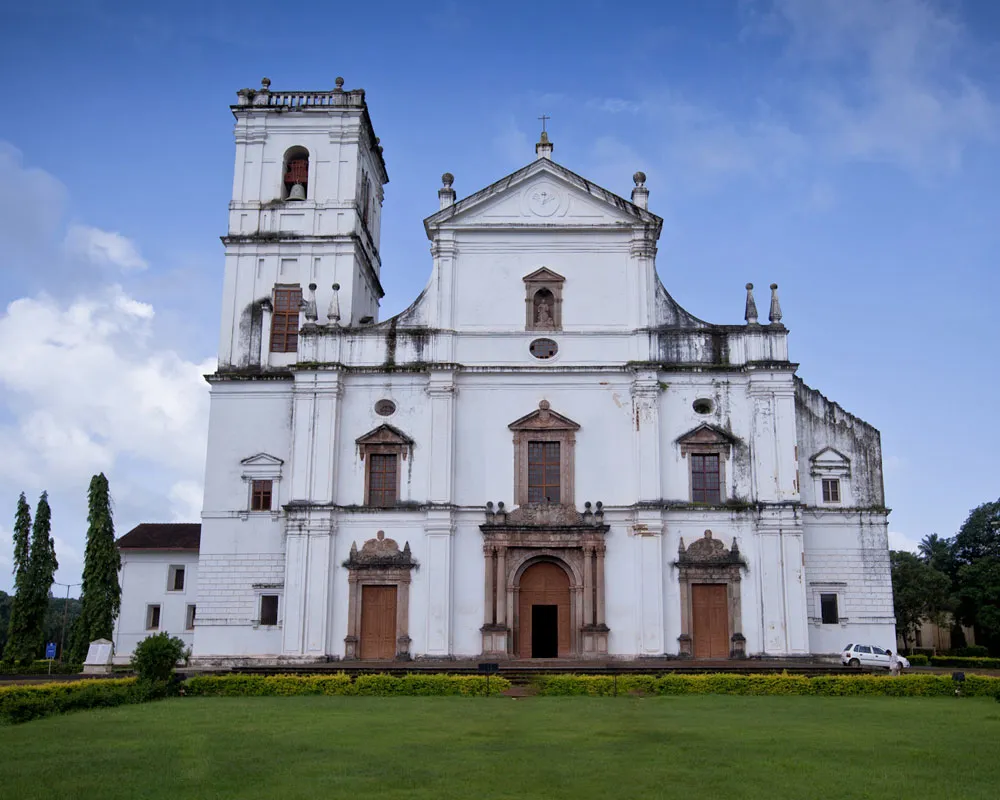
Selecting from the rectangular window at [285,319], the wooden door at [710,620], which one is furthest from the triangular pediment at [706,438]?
the rectangular window at [285,319]

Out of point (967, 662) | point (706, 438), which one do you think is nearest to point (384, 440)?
point (706, 438)

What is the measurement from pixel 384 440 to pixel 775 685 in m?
13.8

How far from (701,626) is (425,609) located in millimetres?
8267

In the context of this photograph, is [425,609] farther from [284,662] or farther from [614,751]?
[614,751]

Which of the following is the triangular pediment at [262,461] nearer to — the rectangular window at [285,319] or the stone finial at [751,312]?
the rectangular window at [285,319]

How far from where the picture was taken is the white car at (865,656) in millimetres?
30750

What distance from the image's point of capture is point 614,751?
48.9 ft

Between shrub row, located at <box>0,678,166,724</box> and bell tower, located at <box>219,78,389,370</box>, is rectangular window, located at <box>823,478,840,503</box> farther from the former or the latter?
shrub row, located at <box>0,678,166,724</box>

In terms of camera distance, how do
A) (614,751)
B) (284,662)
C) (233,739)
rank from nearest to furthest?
(614,751), (233,739), (284,662)

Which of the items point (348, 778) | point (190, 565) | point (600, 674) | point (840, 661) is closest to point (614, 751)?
point (348, 778)

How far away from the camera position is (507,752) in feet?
48.4

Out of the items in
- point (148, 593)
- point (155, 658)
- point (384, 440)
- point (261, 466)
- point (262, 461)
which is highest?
point (384, 440)

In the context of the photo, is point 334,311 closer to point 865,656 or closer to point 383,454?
point 383,454

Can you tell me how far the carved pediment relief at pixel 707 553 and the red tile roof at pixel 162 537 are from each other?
20.5 metres
